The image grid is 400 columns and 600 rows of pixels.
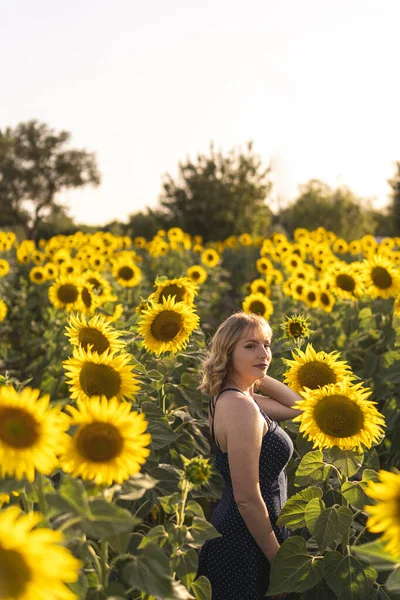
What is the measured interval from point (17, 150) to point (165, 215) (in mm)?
Answer: 22286

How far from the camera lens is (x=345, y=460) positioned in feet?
8.73

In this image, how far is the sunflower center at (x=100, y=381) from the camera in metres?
2.54

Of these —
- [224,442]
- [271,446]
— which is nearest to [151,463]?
[224,442]

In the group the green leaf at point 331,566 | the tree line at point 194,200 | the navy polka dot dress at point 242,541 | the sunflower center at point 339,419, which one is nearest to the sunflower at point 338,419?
the sunflower center at point 339,419

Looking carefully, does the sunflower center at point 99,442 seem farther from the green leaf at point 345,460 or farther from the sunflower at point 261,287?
the sunflower at point 261,287

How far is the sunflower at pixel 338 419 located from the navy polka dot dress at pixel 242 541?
72 cm

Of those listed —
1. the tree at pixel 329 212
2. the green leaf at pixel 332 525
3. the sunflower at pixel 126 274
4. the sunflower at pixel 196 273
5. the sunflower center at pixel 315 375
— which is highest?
the tree at pixel 329 212

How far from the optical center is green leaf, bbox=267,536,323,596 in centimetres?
257

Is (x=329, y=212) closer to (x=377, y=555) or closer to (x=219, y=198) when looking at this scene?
(x=219, y=198)

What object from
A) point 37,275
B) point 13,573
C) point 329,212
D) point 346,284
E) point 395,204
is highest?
point 395,204

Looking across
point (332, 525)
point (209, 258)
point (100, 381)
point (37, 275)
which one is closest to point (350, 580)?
point (332, 525)

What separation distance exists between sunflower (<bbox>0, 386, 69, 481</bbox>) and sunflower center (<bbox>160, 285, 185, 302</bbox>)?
265 centimetres

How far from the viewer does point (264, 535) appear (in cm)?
305

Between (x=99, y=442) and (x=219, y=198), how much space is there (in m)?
26.9
